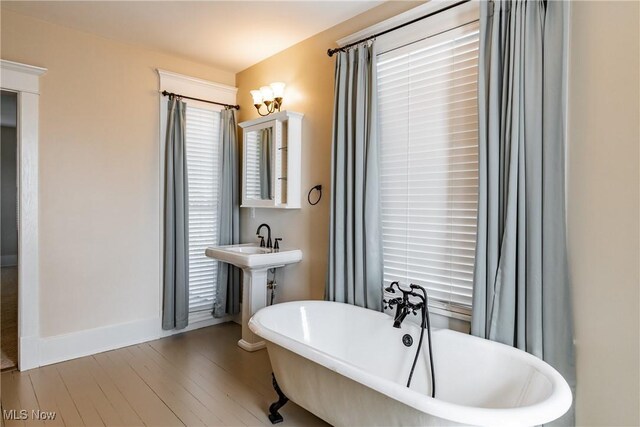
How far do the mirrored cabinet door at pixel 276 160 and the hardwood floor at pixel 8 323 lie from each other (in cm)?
236

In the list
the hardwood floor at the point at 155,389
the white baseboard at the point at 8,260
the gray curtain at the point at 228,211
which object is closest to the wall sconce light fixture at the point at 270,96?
the gray curtain at the point at 228,211

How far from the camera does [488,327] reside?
6.83ft

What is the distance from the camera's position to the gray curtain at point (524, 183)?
6.17 feet

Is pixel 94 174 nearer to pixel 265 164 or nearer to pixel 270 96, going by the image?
pixel 265 164

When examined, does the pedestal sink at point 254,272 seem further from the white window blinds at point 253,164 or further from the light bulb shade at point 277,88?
the light bulb shade at point 277,88

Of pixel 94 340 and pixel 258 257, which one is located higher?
pixel 258 257

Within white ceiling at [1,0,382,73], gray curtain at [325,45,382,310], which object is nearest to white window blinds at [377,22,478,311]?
gray curtain at [325,45,382,310]

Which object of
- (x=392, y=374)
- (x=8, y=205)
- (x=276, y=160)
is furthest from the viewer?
(x=8, y=205)

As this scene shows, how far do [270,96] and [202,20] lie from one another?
0.85 m

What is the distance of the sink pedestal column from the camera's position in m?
3.46

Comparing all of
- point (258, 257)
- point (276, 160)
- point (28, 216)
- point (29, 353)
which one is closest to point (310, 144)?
point (276, 160)

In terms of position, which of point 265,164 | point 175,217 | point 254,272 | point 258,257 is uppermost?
point 265,164

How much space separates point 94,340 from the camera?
11.3 feet

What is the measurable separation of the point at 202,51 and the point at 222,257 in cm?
199
